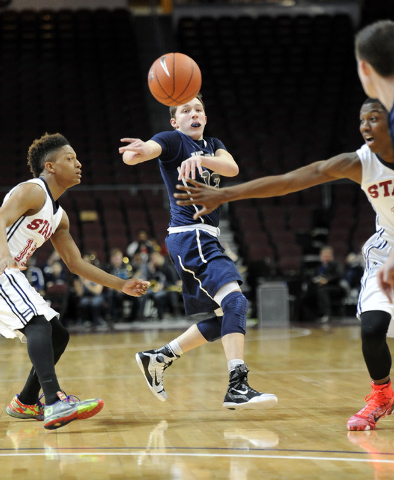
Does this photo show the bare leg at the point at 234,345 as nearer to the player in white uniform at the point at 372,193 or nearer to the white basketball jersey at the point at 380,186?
the player in white uniform at the point at 372,193

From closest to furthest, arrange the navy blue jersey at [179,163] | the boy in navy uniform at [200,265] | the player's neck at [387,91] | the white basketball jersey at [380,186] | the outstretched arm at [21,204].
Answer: the player's neck at [387,91]
the white basketball jersey at [380,186]
the outstretched arm at [21,204]
the boy in navy uniform at [200,265]
the navy blue jersey at [179,163]

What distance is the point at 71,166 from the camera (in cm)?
393

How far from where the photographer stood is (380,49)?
2.42m

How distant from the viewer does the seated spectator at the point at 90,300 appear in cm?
1156

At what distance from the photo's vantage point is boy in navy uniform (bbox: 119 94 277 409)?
3.67 m

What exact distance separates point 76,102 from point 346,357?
12.1 meters

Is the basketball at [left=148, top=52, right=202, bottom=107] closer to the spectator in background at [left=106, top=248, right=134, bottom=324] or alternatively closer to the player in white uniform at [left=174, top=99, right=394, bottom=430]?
the player in white uniform at [left=174, top=99, right=394, bottom=430]

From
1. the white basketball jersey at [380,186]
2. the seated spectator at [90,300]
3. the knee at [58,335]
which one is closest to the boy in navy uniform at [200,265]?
the knee at [58,335]

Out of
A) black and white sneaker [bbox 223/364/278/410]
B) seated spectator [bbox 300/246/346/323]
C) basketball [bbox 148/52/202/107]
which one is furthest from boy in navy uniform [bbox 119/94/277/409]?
seated spectator [bbox 300/246/346/323]

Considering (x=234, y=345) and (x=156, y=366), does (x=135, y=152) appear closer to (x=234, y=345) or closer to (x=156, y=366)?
(x=234, y=345)

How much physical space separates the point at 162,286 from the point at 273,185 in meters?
9.18

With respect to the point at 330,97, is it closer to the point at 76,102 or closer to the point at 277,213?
the point at 277,213

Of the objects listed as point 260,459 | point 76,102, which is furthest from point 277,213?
point 260,459

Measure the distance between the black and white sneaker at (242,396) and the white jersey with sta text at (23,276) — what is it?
1.07 metres
